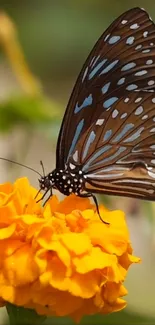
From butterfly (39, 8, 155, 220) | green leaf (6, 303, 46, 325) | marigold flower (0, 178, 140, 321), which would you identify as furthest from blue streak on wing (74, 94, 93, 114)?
green leaf (6, 303, 46, 325)

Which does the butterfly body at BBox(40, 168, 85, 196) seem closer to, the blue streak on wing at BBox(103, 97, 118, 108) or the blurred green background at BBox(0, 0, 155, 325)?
the blue streak on wing at BBox(103, 97, 118, 108)

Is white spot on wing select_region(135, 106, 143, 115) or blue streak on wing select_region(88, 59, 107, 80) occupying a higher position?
blue streak on wing select_region(88, 59, 107, 80)

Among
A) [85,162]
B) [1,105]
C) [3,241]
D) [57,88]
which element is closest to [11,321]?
[3,241]

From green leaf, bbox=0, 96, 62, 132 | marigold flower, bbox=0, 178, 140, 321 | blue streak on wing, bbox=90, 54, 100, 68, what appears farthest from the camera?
green leaf, bbox=0, 96, 62, 132

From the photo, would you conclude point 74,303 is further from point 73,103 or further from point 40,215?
point 73,103

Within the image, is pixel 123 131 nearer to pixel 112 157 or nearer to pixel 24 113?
pixel 112 157

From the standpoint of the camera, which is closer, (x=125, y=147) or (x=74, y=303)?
(x=74, y=303)

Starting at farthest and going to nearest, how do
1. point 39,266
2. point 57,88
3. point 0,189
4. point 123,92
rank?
1. point 57,88
2. point 123,92
3. point 0,189
4. point 39,266

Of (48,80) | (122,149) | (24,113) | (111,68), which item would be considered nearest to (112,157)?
(122,149)
